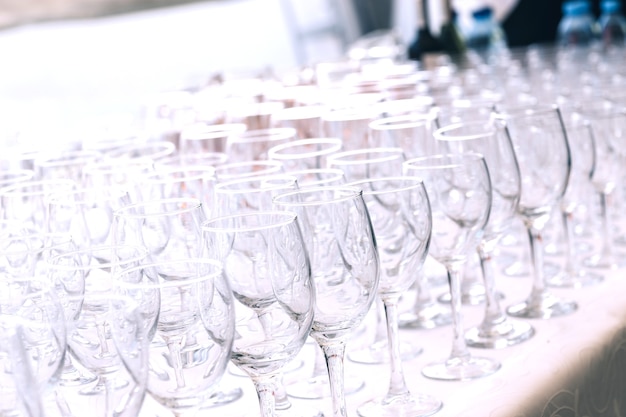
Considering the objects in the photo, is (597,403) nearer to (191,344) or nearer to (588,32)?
(191,344)

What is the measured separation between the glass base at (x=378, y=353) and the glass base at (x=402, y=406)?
0.10m

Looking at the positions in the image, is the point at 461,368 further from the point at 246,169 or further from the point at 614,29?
the point at 614,29

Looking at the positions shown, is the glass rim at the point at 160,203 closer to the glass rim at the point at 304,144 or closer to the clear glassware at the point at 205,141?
the glass rim at the point at 304,144

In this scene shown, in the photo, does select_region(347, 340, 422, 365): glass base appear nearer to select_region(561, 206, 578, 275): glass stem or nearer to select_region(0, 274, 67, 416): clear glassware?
select_region(561, 206, 578, 275): glass stem

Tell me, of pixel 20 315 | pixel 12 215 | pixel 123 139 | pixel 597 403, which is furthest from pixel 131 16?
pixel 20 315

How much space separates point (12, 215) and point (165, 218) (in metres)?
0.31

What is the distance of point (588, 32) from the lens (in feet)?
11.4

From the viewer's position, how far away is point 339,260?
30.9 inches

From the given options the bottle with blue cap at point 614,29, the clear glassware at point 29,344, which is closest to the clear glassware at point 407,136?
the clear glassware at point 29,344

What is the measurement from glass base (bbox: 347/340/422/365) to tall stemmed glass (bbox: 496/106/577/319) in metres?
0.14

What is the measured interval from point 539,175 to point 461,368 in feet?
0.88

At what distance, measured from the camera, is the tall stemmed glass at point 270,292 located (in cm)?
72

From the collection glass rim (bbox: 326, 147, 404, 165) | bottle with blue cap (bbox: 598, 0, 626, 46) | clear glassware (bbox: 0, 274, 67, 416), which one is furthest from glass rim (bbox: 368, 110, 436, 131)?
bottle with blue cap (bbox: 598, 0, 626, 46)

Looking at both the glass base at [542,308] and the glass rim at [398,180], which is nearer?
the glass rim at [398,180]
